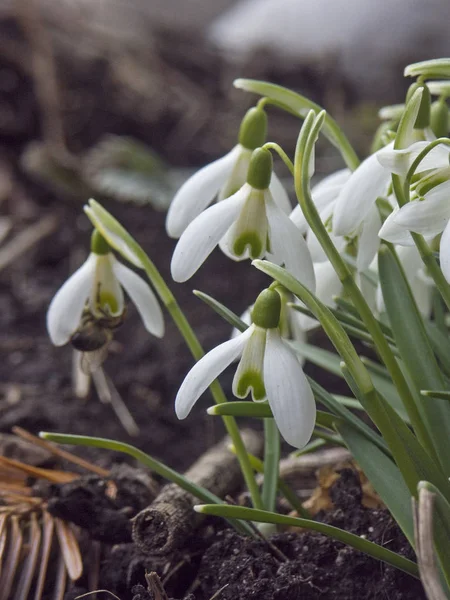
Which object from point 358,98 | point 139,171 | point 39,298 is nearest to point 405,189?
point 39,298

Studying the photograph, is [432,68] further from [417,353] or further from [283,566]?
[283,566]

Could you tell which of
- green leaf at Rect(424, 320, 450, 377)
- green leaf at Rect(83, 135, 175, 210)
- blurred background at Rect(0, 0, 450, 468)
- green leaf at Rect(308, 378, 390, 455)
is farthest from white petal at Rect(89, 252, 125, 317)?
green leaf at Rect(83, 135, 175, 210)

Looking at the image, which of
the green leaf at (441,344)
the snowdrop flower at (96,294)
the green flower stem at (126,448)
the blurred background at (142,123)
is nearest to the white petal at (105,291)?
the snowdrop flower at (96,294)

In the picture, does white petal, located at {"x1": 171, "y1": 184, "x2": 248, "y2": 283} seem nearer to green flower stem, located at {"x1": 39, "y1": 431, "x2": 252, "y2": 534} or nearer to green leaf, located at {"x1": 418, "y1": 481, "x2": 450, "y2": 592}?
green flower stem, located at {"x1": 39, "y1": 431, "x2": 252, "y2": 534}

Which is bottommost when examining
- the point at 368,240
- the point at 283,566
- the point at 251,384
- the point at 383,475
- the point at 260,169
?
the point at 283,566

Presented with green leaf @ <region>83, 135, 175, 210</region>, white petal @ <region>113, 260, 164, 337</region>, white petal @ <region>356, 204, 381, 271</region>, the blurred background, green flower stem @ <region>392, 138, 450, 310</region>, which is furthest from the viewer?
green leaf @ <region>83, 135, 175, 210</region>

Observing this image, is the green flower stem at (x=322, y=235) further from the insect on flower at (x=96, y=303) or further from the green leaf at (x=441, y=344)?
the insect on flower at (x=96, y=303)

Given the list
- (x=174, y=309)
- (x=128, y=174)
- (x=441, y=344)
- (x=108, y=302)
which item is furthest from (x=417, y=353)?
(x=128, y=174)
